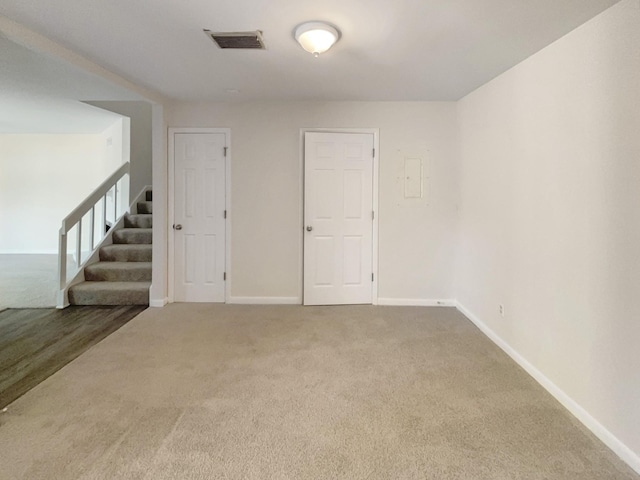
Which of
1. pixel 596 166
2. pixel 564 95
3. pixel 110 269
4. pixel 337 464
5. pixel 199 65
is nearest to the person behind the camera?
pixel 337 464

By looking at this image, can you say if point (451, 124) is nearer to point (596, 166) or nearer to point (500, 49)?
point (500, 49)

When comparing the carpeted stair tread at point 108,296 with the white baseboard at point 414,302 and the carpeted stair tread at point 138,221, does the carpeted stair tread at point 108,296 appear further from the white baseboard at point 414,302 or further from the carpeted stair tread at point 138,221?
the white baseboard at point 414,302

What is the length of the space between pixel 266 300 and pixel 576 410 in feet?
10.3

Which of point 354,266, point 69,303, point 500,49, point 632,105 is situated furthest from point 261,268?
point 632,105

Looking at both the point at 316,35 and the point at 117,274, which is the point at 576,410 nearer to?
the point at 316,35

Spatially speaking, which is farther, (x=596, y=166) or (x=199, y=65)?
(x=199, y=65)

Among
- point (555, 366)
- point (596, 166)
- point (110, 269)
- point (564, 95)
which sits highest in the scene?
point (564, 95)

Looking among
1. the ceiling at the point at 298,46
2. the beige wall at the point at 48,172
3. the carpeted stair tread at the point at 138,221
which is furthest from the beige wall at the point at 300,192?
the beige wall at the point at 48,172

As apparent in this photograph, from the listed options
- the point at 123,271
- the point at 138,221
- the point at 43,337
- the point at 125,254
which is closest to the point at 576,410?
the point at 43,337

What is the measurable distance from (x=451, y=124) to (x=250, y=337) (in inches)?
127

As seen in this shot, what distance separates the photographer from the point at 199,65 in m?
3.08

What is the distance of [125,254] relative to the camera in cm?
507

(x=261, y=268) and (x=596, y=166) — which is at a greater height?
(x=596, y=166)

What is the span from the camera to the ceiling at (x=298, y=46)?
82.6 inches
